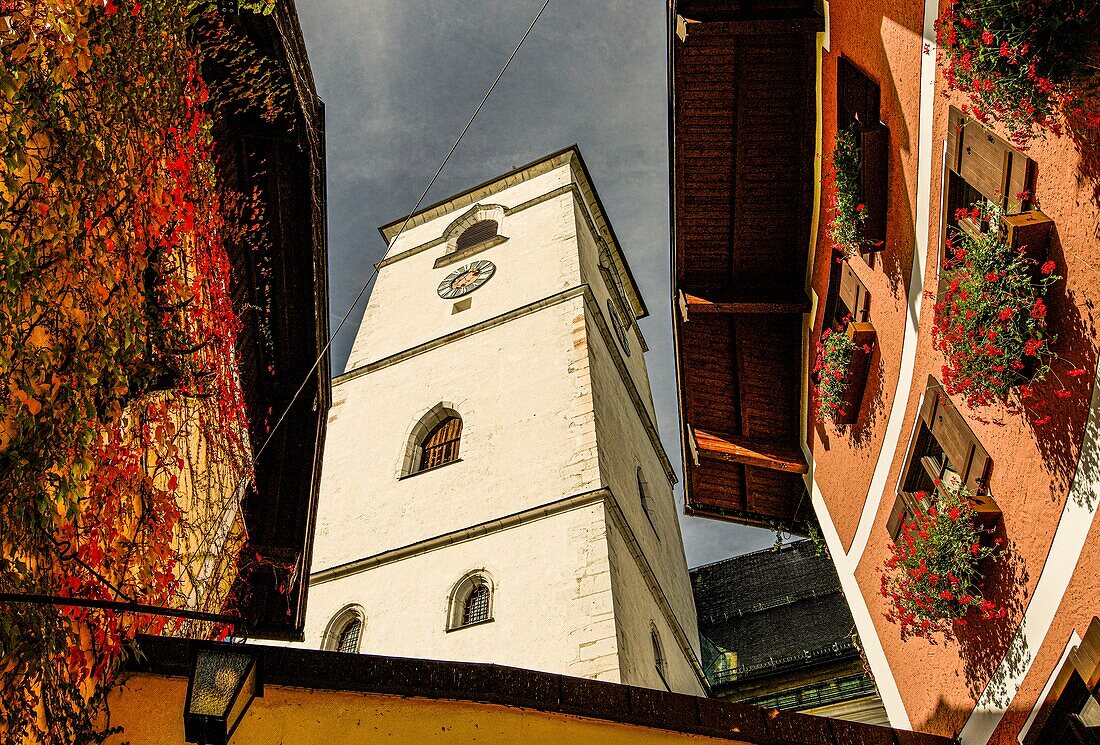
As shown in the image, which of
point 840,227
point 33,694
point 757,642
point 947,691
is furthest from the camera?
point 757,642

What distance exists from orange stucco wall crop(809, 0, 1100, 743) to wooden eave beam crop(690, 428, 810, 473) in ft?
1.78

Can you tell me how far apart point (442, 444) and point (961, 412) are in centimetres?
1243

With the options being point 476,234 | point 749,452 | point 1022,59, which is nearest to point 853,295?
point 749,452

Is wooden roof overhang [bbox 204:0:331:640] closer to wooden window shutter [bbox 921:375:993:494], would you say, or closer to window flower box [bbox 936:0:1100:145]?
window flower box [bbox 936:0:1100:145]

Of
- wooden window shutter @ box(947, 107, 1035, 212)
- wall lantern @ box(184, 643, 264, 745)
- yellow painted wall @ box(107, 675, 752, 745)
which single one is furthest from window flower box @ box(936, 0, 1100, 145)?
wall lantern @ box(184, 643, 264, 745)

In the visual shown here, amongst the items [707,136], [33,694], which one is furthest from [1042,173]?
[33,694]

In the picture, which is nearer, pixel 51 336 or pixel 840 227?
pixel 51 336

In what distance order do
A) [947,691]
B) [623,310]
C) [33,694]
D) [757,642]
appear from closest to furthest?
[33,694]
[947,691]
[757,642]
[623,310]

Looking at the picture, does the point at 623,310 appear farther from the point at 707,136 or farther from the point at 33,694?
the point at 33,694

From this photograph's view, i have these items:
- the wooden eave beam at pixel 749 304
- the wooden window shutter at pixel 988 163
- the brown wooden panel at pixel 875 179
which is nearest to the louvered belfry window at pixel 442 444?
the wooden eave beam at pixel 749 304

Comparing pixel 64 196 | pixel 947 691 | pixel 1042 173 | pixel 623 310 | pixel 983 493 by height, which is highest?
pixel 623 310

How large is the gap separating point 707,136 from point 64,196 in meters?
6.12

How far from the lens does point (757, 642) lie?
21.0m

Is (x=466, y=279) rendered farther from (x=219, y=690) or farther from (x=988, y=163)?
(x=219, y=690)
